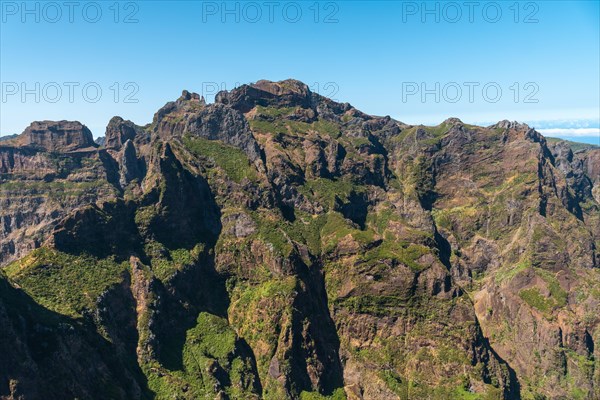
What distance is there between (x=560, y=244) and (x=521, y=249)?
1406 centimetres

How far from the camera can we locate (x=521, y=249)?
547 ft

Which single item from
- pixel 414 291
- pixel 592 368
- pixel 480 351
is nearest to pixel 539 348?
pixel 592 368

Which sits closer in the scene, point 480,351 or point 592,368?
point 480,351

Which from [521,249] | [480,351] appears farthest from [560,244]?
[480,351]

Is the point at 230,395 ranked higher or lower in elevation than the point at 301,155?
lower

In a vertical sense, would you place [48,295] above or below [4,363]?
above

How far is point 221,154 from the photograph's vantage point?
162000 millimetres

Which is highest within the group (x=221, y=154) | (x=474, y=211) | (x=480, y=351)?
(x=221, y=154)

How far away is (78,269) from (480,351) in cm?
11093

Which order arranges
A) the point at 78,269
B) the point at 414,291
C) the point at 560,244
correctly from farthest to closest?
the point at 560,244, the point at 414,291, the point at 78,269

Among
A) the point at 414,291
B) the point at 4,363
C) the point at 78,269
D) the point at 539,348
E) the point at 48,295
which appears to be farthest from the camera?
the point at 539,348

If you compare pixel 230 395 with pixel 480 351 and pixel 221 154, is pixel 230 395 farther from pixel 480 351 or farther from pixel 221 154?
pixel 221 154

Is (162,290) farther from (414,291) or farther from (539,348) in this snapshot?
(539,348)

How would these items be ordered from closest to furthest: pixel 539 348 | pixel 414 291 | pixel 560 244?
pixel 414 291, pixel 539 348, pixel 560 244
